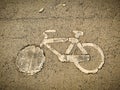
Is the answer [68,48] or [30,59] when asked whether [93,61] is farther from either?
[30,59]

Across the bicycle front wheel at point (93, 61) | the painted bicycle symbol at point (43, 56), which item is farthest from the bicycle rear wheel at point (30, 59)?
the bicycle front wheel at point (93, 61)

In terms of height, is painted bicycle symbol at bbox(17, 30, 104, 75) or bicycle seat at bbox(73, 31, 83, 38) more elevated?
bicycle seat at bbox(73, 31, 83, 38)

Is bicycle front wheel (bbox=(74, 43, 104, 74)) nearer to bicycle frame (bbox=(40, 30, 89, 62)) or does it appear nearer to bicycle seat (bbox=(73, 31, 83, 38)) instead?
bicycle frame (bbox=(40, 30, 89, 62))

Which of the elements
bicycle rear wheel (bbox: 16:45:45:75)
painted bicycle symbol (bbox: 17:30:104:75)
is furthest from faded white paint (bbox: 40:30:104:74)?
bicycle rear wheel (bbox: 16:45:45:75)

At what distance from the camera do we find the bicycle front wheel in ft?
12.0

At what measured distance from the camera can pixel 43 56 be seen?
388cm

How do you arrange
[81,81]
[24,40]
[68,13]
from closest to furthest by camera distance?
1. [81,81]
2. [24,40]
3. [68,13]

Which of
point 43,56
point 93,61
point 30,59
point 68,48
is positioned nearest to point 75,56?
point 68,48

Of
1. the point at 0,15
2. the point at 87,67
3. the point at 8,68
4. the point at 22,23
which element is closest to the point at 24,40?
the point at 22,23

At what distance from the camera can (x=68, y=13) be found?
437 cm

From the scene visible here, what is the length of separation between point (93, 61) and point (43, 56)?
1.26 meters

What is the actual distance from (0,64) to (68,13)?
2306mm

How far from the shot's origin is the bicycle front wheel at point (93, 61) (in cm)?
366

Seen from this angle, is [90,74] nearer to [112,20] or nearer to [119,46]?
[119,46]
